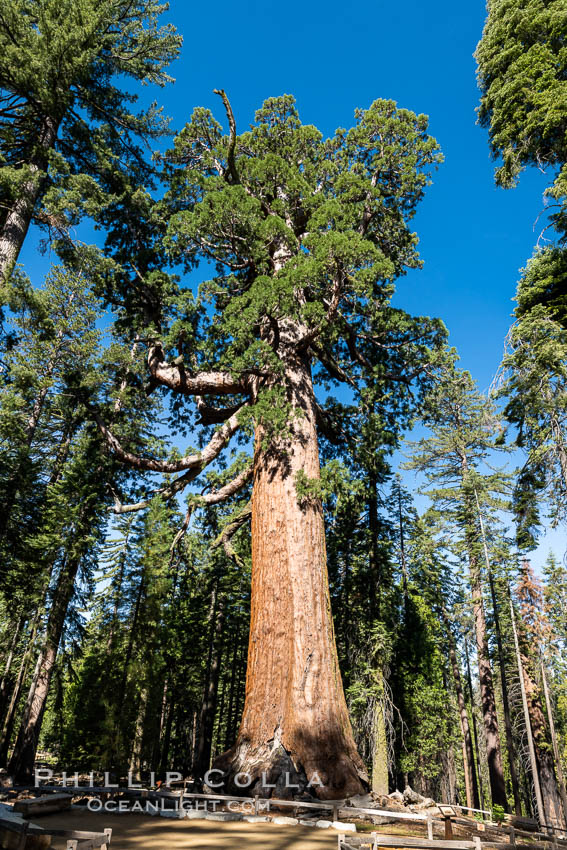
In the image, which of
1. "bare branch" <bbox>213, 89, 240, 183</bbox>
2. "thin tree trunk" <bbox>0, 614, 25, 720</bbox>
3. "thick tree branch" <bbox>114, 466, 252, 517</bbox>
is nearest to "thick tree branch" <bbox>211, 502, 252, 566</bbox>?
"thick tree branch" <bbox>114, 466, 252, 517</bbox>

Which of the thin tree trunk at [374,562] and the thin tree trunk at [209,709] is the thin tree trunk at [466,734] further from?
the thin tree trunk at [209,709]

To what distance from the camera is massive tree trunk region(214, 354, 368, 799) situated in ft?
22.2

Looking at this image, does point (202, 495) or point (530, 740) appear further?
point (530, 740)

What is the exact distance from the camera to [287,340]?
10.5 metres

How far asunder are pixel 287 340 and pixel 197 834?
26.1ft

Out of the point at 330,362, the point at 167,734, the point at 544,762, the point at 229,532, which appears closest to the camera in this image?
the point at 229,532

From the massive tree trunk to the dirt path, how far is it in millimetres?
829

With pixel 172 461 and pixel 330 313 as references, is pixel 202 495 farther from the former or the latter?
pixel 330 313

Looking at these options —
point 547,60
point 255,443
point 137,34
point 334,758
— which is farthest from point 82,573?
point 547,60

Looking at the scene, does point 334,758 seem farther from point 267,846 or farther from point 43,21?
point 43,21

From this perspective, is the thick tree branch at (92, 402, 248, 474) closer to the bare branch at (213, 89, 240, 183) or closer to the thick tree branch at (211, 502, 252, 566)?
the thick tree branch at (211, 502, 252, 566)

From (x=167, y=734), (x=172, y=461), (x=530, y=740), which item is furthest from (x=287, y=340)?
(x=167, y=734)

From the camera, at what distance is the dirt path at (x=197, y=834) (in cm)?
480

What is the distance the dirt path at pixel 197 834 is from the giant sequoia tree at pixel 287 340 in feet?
3.00
